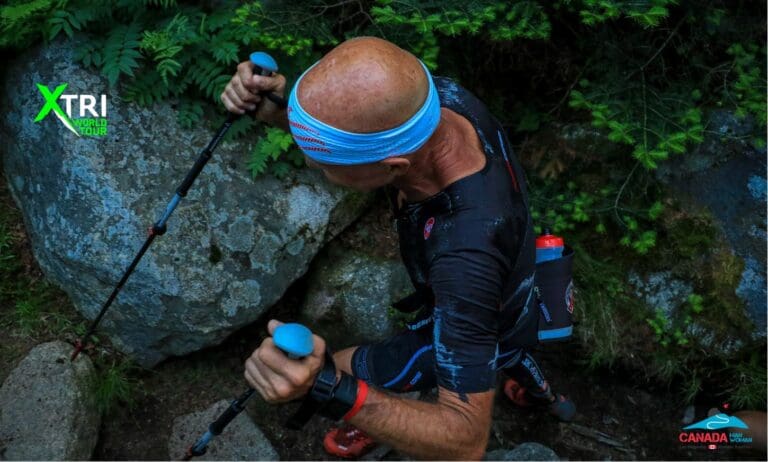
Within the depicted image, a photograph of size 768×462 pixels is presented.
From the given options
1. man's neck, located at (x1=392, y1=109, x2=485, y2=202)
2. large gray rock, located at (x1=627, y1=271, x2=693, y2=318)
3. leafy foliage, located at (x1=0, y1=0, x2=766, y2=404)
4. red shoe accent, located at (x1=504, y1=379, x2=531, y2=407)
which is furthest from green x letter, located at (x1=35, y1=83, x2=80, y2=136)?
large gray rock, located at (x1=627, y1=271, x2=693, y2=318)

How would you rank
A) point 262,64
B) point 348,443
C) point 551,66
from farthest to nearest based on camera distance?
point 551,66 → point 348,443 → point 262,64

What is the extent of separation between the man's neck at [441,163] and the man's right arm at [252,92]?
3.80ft

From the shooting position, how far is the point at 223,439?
5098 millimetres

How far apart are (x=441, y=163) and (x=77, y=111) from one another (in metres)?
3.36

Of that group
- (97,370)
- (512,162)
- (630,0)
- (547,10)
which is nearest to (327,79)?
(512,162)

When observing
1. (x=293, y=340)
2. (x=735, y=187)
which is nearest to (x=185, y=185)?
(x=293, y=340)

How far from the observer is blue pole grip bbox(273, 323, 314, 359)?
8.48ft

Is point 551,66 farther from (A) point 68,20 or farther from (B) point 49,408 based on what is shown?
(B) point 49,408

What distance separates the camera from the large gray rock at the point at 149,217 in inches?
192

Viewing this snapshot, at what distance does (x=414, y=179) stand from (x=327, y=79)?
75 cm

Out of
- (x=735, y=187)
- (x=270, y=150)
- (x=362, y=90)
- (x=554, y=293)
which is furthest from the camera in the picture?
(x=735, y=187)

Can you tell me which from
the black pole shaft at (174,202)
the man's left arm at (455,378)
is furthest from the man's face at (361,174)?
the black pole shaft at (174,202)

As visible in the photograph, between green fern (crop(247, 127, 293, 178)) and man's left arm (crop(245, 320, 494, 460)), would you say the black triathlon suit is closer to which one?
man's left arm (crop(245, 320, 494, 460))

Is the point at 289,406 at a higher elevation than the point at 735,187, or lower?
lower
